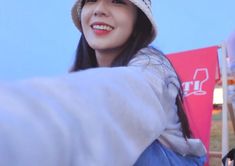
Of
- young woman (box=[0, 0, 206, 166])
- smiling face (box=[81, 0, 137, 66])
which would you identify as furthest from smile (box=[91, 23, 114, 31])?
young woman (box=[0, 0, 206, 166])

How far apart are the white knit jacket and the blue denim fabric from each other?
0.13m

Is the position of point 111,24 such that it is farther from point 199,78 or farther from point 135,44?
point 199,78

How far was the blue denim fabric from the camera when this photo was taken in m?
0.46

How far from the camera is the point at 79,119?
0.22 m

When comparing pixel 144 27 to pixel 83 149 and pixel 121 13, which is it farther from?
pixel 83 149

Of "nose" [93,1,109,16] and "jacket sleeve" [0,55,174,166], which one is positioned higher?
"nose" [93,1,109,16]

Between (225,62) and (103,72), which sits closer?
(103,72)

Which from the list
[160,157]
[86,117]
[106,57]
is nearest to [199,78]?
[106,57]

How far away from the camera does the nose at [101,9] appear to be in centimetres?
59

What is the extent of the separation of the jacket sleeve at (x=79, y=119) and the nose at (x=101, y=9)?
0.28 m

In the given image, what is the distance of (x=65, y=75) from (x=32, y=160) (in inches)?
2.7

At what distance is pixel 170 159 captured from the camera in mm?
532

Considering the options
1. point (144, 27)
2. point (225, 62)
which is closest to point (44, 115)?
point (144, 27)

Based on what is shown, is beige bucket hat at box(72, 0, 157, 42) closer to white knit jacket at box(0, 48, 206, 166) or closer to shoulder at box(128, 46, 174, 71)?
shoulder at box(128, 46, 174, 71)
